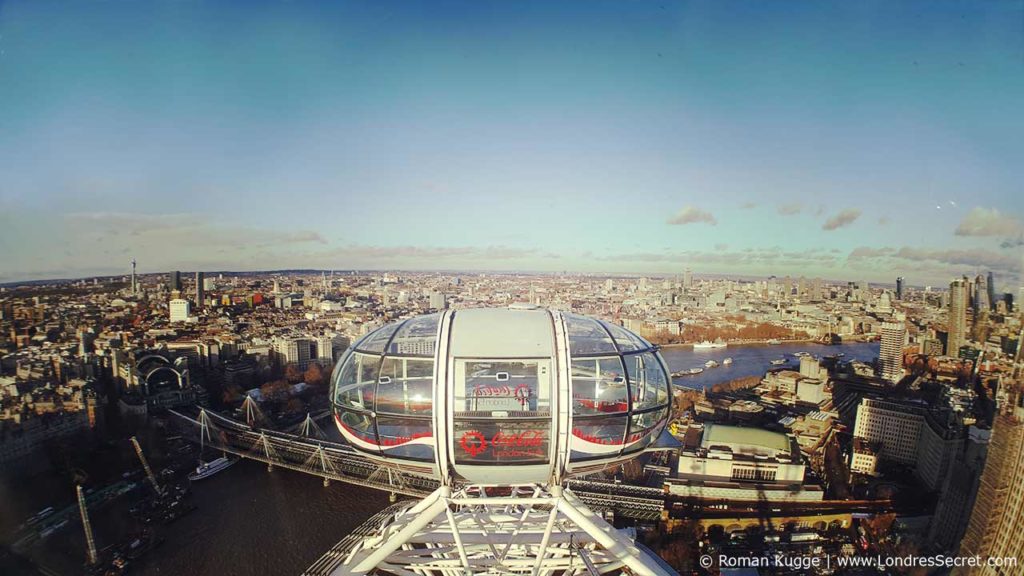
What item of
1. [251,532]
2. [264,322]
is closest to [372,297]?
[264,322]

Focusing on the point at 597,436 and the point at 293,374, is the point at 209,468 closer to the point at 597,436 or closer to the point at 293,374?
the point at 293,374

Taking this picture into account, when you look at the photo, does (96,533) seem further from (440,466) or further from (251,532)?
(440,466)

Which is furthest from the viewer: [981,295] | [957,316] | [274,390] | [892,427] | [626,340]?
[274,390]

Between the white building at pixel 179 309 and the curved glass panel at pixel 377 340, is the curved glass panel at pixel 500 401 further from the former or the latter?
the white building at pixel 179 309

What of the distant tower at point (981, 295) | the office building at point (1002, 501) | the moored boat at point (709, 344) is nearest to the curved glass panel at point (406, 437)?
the office building at point (1002, 501)

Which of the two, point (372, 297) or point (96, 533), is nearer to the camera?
point (96, 533)

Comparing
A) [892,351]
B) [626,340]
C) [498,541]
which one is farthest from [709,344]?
[498,541]
